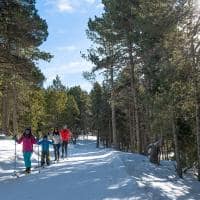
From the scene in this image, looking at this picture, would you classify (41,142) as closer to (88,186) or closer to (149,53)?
(88,186)

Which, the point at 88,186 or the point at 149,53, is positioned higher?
the point at 149,53

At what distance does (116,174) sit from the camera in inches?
699

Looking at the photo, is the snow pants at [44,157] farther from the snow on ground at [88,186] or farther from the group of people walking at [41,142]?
the snow on ground at [88,186]

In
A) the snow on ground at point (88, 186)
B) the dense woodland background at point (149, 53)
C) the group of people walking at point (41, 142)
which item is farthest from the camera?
the dense woodland background at point (149, 53)

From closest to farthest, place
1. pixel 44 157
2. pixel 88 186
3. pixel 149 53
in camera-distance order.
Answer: pixel 88 186 < pixel 44 157 < pixel 149 53

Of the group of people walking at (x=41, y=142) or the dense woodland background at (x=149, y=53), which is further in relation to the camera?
the dense woodland background at (x=149, y=53)

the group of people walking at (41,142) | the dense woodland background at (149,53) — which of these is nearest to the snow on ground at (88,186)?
the group of people walking at (41,142)

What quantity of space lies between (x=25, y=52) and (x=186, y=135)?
13258mm

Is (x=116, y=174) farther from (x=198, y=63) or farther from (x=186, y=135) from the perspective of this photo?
(x=186, y=135)

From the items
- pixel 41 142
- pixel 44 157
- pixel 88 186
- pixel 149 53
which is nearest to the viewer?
pixel 88 186

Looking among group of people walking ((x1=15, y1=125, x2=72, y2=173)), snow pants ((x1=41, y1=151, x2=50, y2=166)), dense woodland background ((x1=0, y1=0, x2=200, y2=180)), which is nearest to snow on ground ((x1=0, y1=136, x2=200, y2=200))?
group of people walking ((x1=15, y1=125, x2=72, y2=173))

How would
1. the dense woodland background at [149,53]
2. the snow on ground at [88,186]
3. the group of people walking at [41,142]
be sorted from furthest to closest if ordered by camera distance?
the dense woodland background at [149,53] → the group of people walking at [41,142] → the snow on ground at [88,186]

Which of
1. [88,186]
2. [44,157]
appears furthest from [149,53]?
[88,186]

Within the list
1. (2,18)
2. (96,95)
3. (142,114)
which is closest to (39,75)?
(2,18)
